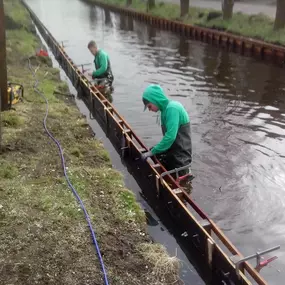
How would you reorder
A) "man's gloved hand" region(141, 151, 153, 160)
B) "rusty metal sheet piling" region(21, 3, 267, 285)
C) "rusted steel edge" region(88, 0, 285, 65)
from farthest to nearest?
"rusted steel edge" region(88, 0, 285, 65) < "man's gloved hand" region(141, 151, 153, 160) < "rusty metal sheet piling" region(21, 3, 267, 285)

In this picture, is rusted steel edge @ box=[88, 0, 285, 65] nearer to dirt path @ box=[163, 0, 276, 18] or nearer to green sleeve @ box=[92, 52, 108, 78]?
dirt path @ box=[163, 0, 276, 18]

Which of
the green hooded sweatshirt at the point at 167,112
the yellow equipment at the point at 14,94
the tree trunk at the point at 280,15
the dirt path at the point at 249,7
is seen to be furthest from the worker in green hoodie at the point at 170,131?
the dirt path at the point at 249,7

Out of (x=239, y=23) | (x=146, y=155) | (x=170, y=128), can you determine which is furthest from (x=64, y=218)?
(x=239, y=23)

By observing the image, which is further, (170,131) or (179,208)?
(170,131)

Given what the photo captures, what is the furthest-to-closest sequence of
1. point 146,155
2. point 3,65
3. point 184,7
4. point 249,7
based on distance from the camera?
point 249,7, point 184,7, point 3,65, point 146,155

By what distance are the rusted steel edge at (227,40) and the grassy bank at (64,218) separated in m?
11.7

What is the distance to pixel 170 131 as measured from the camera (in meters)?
6.50

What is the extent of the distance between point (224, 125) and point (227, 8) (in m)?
14.2

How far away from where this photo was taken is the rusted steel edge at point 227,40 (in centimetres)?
1730

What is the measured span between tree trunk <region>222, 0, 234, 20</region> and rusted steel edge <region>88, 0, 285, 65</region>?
1.27 meters

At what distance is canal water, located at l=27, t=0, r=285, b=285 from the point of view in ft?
21.1

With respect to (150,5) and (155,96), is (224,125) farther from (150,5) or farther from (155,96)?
(150,5)

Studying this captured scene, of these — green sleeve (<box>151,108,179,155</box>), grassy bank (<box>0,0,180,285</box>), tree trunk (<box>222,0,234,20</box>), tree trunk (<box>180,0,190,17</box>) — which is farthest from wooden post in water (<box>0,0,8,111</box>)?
tree trunk (<box>180,0,190,17</box>)

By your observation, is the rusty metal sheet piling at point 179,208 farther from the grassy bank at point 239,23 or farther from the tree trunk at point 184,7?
the tree trunk at point 184,7
